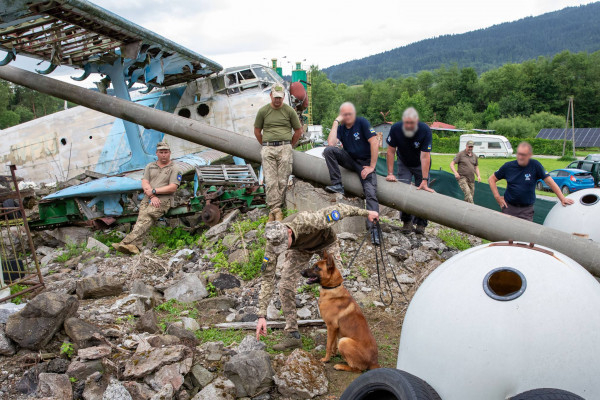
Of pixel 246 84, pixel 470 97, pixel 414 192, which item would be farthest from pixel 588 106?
pixel 414 192

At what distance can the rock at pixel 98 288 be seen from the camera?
6301 millimetres

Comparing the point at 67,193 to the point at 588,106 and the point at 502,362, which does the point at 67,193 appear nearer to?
the point at 502,362

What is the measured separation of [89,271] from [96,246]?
136cm

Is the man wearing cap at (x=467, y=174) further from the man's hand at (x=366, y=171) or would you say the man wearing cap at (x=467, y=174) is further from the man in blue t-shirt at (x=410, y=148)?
the man's hand at (x=366, y=171)

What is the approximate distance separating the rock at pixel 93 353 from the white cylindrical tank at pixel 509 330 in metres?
2.94

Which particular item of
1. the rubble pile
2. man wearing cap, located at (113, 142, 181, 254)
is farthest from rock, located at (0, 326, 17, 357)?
man wearing cap, located at (113, 142, 181, 254)

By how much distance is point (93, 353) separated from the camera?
4273 millimetres

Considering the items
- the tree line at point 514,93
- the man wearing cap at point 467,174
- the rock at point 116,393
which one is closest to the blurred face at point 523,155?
the man wearing cap at point 467,174

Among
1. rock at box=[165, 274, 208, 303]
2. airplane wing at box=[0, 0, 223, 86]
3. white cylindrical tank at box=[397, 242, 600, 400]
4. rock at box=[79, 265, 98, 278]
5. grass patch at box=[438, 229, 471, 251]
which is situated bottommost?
grass patch at box=[438, 229, 471, 251]

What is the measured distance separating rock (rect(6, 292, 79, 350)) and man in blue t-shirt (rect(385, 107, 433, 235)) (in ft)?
14.2

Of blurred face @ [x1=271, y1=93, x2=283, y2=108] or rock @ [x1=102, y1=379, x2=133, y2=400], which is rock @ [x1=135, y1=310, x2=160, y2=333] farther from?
blurred face @ [x1=271, y1=93, x2=283, y2=108]

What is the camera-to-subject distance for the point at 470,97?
68.3 meters

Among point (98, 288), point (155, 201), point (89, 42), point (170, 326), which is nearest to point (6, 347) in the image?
point (170, 326)

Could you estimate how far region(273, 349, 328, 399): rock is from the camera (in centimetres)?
409
